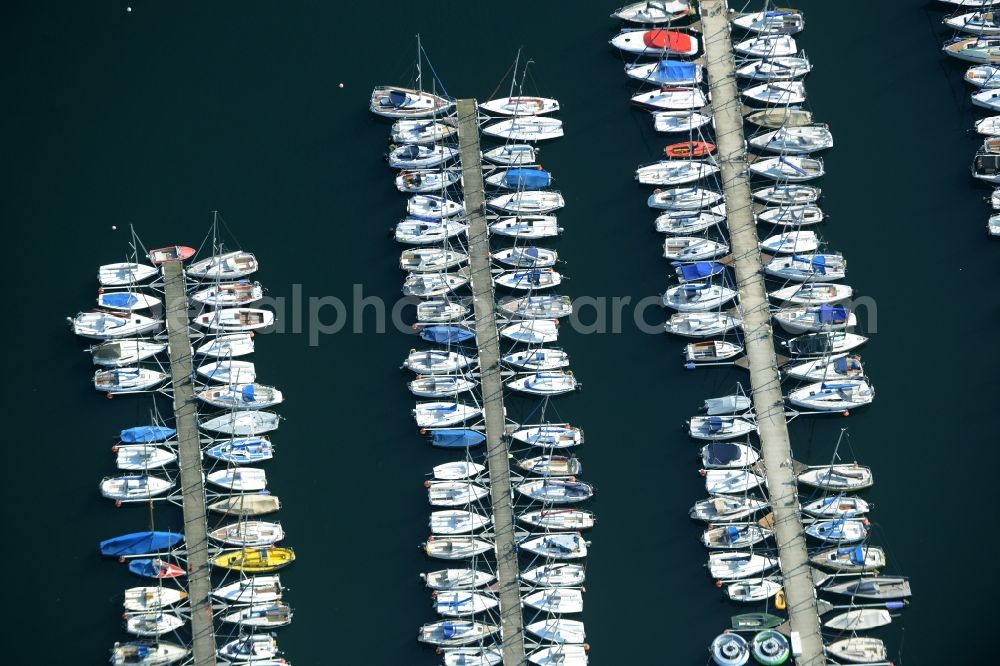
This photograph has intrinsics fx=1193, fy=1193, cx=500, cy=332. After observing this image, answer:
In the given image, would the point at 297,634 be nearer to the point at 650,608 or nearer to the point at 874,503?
the point at 650,608

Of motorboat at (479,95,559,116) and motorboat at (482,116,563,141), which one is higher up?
motorboat at (479,95,559,116)

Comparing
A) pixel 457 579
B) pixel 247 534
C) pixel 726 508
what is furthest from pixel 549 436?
pixel 247 534

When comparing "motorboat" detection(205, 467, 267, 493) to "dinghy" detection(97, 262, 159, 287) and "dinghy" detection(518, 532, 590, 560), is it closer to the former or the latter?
"dinghy" detection(97, 262, 159, 287)

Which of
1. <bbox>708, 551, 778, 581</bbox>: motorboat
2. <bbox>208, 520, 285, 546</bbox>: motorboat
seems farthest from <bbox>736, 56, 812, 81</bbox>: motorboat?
<bbox>208, 520, 285, 546</bbox>: motorboat

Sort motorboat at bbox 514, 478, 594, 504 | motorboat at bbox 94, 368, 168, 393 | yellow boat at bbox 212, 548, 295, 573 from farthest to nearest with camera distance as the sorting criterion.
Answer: motorboat at bbox 94, 368, 168, 393, motorboat at bbox 514, 478, 594, 504, yellow boat at bbox 212, 548, 295, 573

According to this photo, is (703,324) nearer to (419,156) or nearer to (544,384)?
(544,384)

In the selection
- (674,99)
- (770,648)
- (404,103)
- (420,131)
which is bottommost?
(770,648)
